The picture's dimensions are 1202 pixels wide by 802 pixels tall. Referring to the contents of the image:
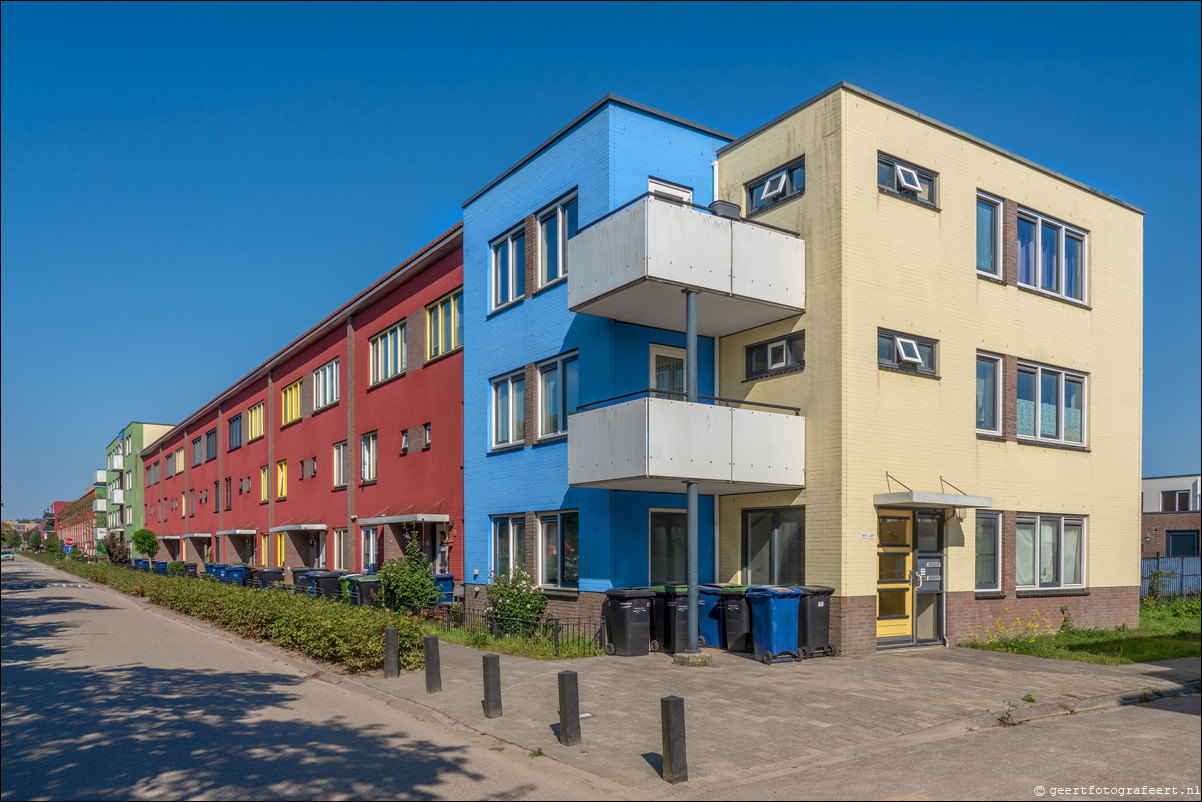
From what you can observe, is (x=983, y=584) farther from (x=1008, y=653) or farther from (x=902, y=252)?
(x=902, y=252)

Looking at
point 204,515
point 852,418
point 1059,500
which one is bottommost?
point 204,515

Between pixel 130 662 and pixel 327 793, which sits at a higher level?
pixel 327 793

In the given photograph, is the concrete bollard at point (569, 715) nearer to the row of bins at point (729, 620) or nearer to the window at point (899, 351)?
the row of bins at point (729, 620)

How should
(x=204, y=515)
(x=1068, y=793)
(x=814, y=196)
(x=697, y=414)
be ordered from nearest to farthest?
(x=1068, y=793), (x=697, y=414), (x=814, y=196), (x=204, y=515)

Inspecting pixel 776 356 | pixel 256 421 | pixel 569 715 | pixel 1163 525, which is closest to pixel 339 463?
pixel 256 421

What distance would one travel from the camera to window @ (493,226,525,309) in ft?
66.1

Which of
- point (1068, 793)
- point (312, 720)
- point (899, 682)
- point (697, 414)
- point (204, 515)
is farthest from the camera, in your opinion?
point (204, 515)

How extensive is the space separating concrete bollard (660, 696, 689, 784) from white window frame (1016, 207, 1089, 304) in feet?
45.6

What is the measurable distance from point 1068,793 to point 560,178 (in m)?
14.5

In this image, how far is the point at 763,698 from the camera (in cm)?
1095

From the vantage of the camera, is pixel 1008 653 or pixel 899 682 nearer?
pixel 899 682

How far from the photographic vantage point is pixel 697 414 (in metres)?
14.7

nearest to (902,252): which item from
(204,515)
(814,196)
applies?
(814,196)

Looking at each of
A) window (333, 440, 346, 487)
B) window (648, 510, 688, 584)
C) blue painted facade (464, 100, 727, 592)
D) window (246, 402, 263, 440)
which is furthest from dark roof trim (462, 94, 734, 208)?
window (246, 402, 263, 440)
